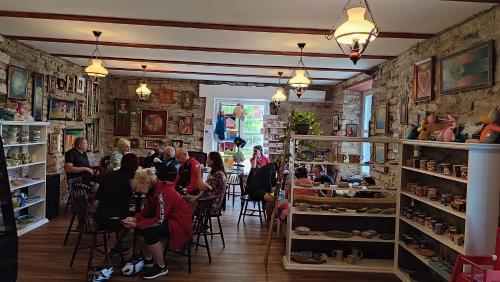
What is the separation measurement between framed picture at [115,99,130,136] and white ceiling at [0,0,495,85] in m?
2.85

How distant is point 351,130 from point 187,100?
4.01m

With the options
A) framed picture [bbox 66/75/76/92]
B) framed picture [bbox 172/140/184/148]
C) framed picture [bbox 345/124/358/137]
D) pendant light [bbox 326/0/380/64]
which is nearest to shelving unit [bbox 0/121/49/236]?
framed picture [bbox 66/75/76/92]

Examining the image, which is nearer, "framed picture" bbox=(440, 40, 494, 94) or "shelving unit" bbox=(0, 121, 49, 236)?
"framed picture" bbox=(440, 40, 494, 94)

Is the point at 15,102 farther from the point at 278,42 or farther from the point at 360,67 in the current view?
the point at 360,67

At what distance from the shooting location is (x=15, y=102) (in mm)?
5953

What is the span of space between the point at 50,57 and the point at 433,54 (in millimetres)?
6162

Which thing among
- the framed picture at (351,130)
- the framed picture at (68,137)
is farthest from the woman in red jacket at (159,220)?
the framed picture at (351,130)

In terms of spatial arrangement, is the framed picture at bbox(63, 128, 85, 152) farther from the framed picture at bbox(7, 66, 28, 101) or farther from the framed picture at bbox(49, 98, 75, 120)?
the framed picture at bbox(7, 66, 28, 101)

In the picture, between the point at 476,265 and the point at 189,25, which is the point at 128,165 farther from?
Result: the point at 476,265

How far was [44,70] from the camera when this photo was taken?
22.4 feet

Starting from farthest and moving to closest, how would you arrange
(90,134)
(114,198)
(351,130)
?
(90,134) → (351,130) → (114,198)

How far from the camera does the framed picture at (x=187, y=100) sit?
986 cm

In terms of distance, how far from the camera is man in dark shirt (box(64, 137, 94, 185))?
6.28m

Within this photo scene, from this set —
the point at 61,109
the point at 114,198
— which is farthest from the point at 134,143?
the point at 114,198
